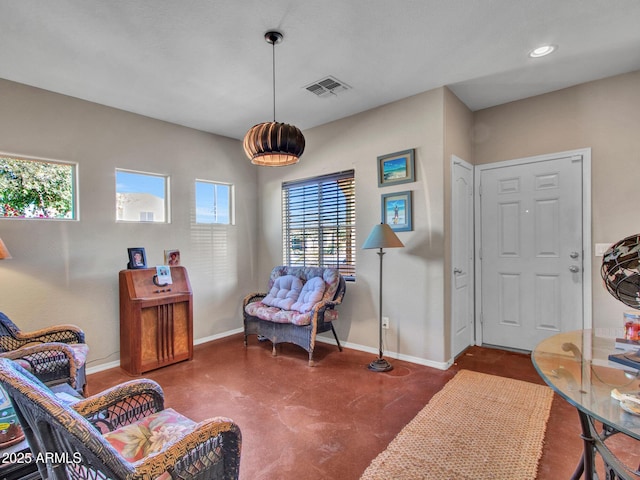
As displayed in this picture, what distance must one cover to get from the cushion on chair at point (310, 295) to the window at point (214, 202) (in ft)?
5.11

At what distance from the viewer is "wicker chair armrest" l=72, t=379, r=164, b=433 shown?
4.56ft

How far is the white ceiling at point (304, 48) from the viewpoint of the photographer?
2.10m

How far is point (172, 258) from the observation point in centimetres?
391

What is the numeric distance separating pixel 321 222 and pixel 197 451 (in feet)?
10.6

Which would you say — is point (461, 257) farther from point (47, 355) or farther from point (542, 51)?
point (47, 355)

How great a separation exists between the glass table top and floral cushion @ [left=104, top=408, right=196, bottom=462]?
145 cm

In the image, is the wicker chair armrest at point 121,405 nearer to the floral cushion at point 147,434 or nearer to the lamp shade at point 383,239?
the floral cushion at point 147,434

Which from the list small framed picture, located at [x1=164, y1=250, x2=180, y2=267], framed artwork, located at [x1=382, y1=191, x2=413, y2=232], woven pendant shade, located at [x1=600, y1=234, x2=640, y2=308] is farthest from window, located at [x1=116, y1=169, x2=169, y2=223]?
woven pendant shade, located at [x1=600, y1=234, x2=640, y2=308]

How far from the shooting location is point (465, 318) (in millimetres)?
3652

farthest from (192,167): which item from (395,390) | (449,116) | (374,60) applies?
(395,390)

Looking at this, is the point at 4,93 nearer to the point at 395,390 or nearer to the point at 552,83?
the point at 395,390

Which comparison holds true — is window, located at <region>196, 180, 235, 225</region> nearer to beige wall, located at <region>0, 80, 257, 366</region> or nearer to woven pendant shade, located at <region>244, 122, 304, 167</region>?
beige wall, located at <region>0, 80, 257, 366</region>

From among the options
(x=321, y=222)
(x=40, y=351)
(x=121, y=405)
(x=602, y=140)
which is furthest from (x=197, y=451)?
(x=602, y=140)

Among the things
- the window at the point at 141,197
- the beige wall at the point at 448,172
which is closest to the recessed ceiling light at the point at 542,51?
the beige wall at the point at 448,172
